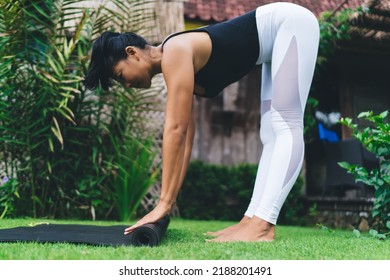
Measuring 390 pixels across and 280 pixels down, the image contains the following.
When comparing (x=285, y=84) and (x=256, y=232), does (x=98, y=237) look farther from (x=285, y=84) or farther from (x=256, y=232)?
(x=285, y=84)

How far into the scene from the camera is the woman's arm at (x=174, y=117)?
2332 mm

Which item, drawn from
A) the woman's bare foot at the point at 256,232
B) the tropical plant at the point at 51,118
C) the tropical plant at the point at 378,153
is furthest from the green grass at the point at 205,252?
the tropical plant at the point at 51,118

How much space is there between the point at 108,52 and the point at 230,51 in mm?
655

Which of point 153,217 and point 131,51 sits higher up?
point 131,51

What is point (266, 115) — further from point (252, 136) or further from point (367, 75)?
point (367, 75)

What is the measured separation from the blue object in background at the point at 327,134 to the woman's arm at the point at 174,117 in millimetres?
5752

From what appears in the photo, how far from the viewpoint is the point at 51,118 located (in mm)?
4473

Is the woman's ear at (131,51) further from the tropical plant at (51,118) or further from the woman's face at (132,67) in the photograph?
the tropical plant at (51,118)

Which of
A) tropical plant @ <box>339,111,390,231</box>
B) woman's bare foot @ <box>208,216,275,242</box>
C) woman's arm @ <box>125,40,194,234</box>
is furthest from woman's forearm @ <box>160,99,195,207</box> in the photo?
tropical plant @ <box>339,111,390,231</box>

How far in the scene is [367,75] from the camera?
7121mm

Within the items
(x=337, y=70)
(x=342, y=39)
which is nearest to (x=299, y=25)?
(x=342, y=39)

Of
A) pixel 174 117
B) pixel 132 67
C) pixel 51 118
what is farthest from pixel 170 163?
pixel 51 118

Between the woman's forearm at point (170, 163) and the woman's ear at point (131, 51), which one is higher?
the woman's ear at point (131, 51)

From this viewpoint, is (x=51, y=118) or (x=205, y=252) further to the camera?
(x=51, y=118)
